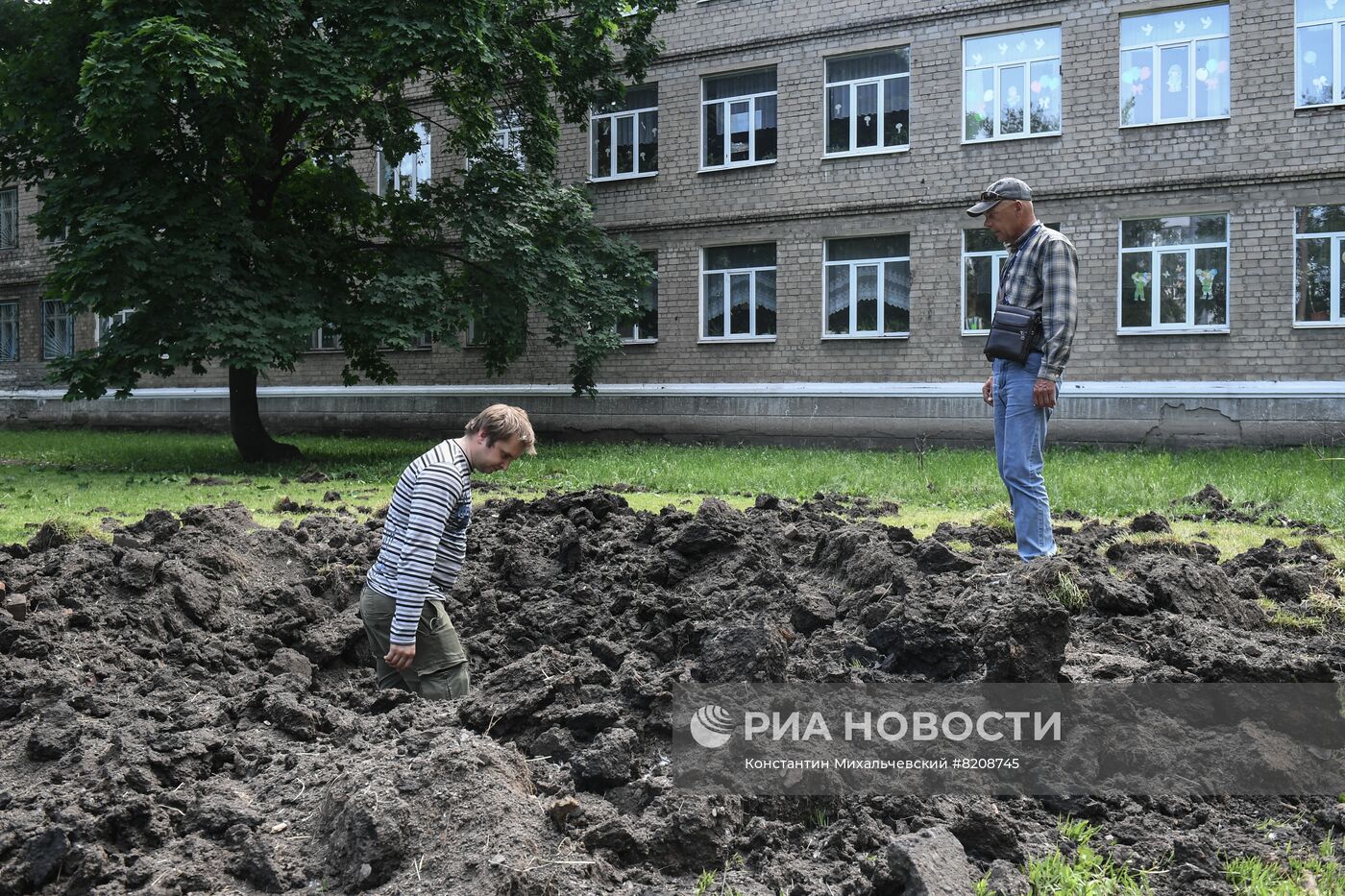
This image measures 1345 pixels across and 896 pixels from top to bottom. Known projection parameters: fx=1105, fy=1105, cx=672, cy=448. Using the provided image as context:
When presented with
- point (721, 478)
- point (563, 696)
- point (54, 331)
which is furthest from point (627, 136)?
point (563, 696)

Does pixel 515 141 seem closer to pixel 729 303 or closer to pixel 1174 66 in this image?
pixel 729 303

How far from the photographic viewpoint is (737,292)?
24.0 metres

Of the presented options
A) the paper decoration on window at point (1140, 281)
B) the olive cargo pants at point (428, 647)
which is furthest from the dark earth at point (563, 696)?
the paper decoration on window at point (1140, 281)

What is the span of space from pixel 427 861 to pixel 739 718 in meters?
1.32

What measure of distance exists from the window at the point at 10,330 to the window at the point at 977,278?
1134 inches

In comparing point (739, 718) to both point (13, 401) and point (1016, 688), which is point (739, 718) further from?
point (13, 401)

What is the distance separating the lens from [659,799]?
11.6ft

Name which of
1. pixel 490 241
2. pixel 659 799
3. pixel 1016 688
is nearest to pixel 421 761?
pixel 659 799

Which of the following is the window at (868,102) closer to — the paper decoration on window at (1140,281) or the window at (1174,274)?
the window at (1174,274)

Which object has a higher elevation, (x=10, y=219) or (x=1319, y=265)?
(x=10, y=219)

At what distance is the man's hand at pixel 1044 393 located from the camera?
20.9 ft

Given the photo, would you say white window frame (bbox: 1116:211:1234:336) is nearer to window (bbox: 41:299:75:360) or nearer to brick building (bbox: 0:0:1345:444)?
brick building (bbox: 0:0:1345:444)

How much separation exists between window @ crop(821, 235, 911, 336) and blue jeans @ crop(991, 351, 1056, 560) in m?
15.7

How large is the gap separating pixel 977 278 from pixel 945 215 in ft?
4.53
